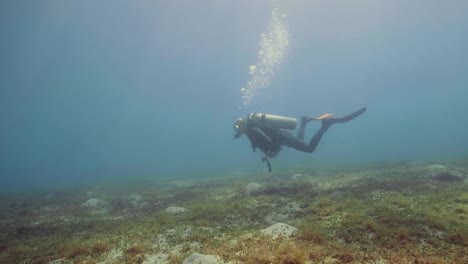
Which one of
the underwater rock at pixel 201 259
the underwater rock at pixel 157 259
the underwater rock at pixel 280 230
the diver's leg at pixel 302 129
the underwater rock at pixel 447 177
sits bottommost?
the underwater rock at pixel 157 259

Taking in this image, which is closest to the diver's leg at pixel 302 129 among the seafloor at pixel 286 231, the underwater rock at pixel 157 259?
the seafloor at pixel 286 231

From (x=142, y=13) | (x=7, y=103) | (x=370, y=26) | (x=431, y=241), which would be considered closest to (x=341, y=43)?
(x=370, y=26)

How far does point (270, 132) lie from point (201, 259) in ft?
29.8

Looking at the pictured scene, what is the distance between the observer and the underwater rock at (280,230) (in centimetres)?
1135

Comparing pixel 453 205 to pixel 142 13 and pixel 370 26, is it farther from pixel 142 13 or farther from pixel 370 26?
pixel 370 26

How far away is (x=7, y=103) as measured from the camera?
486 ft

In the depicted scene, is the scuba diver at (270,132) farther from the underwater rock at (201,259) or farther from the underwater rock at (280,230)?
the underwater rock at (201,259)

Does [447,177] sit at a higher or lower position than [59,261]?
higher

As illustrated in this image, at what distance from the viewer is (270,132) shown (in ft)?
57.2

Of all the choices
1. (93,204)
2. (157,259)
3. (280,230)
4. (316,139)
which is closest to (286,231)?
(280,230)

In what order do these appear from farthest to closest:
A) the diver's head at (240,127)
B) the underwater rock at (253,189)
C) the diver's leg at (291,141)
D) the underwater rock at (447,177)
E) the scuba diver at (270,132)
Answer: the underwater rock at (253,189), the underwater rock at (447,177), the diver's leg at (291,141), the diver's head at (240,127), the scuba diver at (270,132)

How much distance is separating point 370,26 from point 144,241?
140279 millimetres

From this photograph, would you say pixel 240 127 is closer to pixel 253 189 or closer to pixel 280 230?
pixel 280 230

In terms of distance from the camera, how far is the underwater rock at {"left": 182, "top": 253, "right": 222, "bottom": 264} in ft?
31.0
